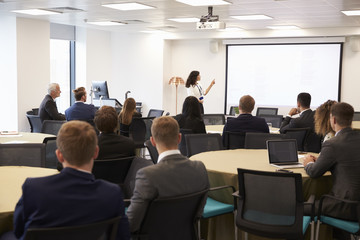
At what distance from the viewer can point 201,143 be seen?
5.58 metres

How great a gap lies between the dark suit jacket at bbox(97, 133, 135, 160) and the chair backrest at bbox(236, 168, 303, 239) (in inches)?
44.0

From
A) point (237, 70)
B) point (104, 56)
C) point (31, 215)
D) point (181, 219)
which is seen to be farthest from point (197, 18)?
point (31, 215)

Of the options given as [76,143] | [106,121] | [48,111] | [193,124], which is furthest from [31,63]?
[76,143]

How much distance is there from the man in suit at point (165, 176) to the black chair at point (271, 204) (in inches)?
23.2

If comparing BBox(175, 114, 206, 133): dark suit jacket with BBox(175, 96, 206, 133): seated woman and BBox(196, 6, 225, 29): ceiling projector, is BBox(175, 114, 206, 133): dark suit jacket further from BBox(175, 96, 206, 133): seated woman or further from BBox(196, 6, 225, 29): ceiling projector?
BBox(196, 6, 225, 29): ceiling projector

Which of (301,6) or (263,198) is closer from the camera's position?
(263,198)

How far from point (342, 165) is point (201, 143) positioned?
83.6 inches

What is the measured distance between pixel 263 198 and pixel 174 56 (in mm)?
10909

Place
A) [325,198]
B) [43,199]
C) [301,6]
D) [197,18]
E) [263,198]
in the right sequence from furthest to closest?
[197,18] < [301,6] < [325,198] < [263,198] < [43,199]

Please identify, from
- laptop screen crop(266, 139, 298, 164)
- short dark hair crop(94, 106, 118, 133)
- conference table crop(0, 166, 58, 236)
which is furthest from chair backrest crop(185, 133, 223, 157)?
conference table crop(0, 166, 58, 236)

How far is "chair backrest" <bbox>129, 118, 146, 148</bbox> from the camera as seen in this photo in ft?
24.6

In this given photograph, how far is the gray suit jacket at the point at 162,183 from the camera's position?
2.79 meters

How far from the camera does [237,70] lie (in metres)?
13.3

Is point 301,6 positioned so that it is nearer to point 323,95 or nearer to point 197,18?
point 197,18
